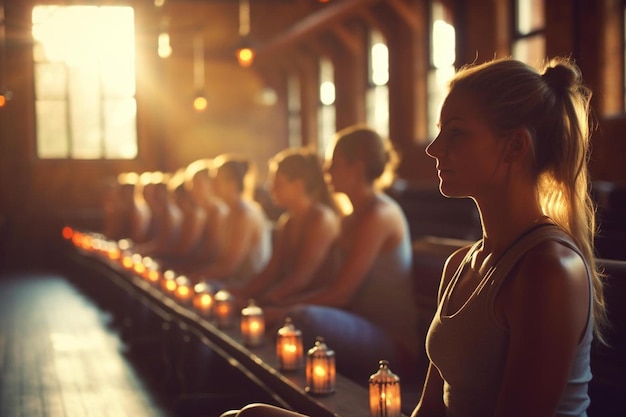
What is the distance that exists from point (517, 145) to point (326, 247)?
2906 mm

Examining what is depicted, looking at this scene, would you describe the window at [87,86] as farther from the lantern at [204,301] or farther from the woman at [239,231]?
the lantern at [204,301]

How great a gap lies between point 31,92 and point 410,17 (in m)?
7.45

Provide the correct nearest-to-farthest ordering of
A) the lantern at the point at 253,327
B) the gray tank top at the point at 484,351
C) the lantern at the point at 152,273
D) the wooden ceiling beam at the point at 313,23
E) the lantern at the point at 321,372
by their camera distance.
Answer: the gray tank top at the point at 484,351, the lantern at the point at 321,372, the lantern at the point at 253,327, the lantern at the point at 152,273, the wooden ceiling beam at the point at 313,23

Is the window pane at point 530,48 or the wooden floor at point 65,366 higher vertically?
the window pane at point 530,48

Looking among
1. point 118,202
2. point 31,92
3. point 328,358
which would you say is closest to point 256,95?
point 31,92

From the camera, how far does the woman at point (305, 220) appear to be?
4.55 metres

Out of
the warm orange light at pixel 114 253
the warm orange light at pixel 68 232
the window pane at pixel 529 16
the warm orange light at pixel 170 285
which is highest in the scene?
the window pane at pixel 529 16

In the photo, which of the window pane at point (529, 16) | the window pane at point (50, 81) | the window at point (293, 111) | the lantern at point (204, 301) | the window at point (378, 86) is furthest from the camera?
the window at point (293, 111)

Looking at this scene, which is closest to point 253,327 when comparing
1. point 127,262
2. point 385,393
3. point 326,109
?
point 385,393

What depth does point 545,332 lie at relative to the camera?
1537 millimetres

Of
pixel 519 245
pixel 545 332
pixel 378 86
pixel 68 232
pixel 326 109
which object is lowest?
pixel 68 232

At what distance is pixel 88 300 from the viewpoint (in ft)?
32.0

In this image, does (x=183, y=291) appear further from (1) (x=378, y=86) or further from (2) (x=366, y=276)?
(1) (x=378, y=86)

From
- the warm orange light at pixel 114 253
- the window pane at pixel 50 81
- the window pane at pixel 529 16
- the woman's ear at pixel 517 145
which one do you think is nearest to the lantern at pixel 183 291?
the warm orange light at pixel 114 253
